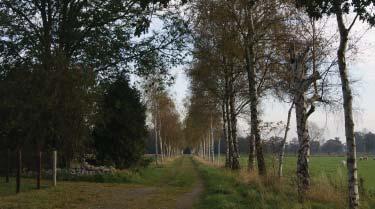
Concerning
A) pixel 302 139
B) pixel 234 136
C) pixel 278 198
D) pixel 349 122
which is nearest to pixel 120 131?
pixel 234 136

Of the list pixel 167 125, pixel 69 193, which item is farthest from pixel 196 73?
pixel 167 125

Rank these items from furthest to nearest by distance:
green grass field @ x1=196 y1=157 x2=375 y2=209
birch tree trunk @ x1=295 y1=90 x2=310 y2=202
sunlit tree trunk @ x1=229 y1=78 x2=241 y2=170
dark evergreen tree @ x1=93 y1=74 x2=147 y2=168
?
sunlit tree trunk @ x1=229 y1=78 x2=241 y2=170
dark evergreen tree @ x1=93 y1=74 x2=147 y2=168
birch tree trunk @ x1=295 y1=90 x2=310 y2=202
green grass field @ x1=196 y1=157 x2=375 y2=209

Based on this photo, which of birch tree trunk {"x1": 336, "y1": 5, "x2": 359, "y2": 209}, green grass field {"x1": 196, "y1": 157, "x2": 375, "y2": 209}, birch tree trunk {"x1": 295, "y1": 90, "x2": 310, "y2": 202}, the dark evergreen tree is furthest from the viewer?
the dark evergreen tree

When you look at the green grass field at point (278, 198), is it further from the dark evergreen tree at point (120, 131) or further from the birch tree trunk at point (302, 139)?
the dark evergreen tree at point (120, 131)

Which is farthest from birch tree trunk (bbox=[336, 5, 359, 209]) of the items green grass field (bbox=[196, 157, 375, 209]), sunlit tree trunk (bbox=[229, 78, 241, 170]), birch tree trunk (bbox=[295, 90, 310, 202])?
sunlit tree trunk (bbox=[229, 78, 241, 170])

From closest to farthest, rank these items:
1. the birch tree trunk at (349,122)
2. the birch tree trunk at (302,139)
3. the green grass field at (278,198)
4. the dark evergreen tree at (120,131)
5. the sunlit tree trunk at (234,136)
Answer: the birch tree trunk at (349,122), the green grass field at (278,198), the birch tree trunk at (302,139), the dark evergreen tree at (120,131), the sunlit tree trunk at (234,136)

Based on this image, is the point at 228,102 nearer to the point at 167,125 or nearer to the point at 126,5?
the point at 126,5

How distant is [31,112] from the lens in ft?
76.8

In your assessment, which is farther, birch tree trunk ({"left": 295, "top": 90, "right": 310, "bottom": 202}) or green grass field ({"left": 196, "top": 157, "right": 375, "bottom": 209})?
birch tree trunk ({"left": 295, "top": 90, "right": 310, "bottom": 202})

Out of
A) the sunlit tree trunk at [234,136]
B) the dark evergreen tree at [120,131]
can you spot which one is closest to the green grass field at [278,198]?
the sunlit tree trunk at [234,136]

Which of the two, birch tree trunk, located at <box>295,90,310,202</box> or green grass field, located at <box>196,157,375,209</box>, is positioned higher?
birch tree trunk, located at <box>295,90,310,202</box>

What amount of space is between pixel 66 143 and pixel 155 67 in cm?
859

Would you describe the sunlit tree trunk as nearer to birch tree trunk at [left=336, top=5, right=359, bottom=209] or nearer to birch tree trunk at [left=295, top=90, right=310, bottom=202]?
birch tree trunk at [left=295, top=90, right=310, bottom=202]

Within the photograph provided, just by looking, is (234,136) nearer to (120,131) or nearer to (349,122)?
(120,131)
